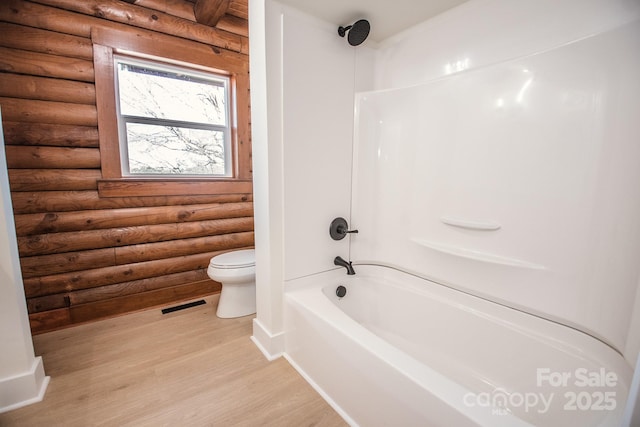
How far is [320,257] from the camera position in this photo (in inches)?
71.4

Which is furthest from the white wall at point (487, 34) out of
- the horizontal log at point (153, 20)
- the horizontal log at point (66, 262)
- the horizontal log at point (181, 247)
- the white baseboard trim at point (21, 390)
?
the white baseboard trim at point (21, 390)

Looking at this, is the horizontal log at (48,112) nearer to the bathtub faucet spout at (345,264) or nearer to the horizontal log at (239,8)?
the horizontal log at (239,8)

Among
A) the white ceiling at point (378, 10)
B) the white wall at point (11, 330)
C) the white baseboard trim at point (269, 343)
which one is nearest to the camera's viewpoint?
the white wall at point (11, 330)

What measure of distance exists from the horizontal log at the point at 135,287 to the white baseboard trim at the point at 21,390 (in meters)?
0.74

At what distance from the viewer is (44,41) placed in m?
1.82

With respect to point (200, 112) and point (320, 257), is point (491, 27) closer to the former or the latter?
point (320, 257)

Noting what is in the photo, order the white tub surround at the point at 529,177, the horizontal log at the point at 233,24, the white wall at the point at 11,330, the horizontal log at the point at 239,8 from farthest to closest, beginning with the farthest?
the horizontal log at the point at 233,24 < the horizontal log at the point at 239,8 < the white wall at the point at 11,330 < the white tub surround at the point at 529,177

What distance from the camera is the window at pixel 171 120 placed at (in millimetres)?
2211

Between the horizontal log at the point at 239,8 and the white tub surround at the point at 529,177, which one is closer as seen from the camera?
the white tub surround at the point at 529,177

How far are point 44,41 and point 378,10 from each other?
217 cm

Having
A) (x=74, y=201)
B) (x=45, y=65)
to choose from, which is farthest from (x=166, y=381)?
(x=45, y=65)

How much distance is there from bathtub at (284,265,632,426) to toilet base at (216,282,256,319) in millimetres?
630

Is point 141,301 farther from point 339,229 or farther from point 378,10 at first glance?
point 378,10

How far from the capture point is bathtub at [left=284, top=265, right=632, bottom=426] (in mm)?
925
